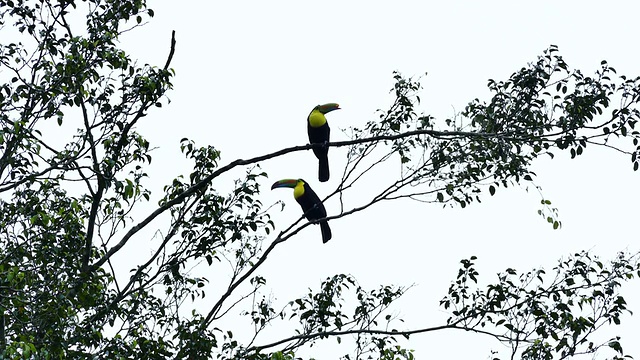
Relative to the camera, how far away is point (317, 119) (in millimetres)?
11039

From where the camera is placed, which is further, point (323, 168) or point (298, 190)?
point (298, 190)

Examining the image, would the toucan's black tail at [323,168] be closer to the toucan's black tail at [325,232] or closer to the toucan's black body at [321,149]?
the toucan's black body at [321,149]

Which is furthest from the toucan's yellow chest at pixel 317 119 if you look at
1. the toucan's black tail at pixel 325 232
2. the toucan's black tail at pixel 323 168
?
the toucan's black tail at pixel 325 232

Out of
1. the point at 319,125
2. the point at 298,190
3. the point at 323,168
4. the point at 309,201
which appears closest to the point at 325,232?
the point at 309,201

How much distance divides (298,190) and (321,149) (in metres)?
0.58

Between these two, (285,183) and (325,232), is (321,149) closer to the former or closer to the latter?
(285,183)

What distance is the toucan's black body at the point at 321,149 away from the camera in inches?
412

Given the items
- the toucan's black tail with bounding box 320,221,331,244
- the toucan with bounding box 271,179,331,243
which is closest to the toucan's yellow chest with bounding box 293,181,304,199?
the toucan with bounding box 271,179,331,243

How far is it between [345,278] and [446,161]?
65.0 inches

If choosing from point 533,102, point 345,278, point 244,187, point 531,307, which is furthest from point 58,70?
point 531,307

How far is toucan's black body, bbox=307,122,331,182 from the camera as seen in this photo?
412 inches

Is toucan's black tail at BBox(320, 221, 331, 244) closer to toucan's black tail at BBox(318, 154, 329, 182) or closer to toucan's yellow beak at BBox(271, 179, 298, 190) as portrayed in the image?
toucan's black tail at BBox(318, 154, 329, 182)

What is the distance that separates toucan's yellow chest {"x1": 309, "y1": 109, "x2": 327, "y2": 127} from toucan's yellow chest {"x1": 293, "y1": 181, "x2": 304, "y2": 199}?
2.48 ft

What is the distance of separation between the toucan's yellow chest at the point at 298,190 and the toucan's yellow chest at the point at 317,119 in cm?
76
